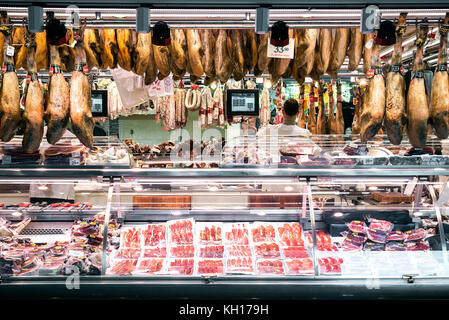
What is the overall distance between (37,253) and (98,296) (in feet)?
2.87

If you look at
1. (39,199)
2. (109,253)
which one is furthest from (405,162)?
(39,199)

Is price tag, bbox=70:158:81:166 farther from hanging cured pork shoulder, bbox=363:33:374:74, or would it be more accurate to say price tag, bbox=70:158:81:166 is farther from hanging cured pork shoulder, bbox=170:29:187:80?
hanging cured pork shoulder, bbox=363:33:374:74

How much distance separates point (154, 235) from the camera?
363 centimetres

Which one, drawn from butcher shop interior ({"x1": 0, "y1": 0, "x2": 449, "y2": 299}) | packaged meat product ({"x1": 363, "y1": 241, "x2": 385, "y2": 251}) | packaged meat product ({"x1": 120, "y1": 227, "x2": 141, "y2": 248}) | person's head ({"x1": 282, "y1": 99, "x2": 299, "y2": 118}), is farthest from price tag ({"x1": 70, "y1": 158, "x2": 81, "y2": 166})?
person's head ({"x1": 282, "y1": 99, "x2": 299, "y2": 118})

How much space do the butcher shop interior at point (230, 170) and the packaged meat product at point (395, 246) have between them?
1 cm

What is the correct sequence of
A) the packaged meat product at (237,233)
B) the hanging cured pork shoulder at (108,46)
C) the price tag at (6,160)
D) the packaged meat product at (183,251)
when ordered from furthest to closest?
the packaged meat product at (237,233) < the packaged meat product at (183,251) < the hanging cured pork shoulder at (108,46) < the price tag at (6,160)

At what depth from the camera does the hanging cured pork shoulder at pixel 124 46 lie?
129 inches

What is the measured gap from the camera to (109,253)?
3375 millimetres

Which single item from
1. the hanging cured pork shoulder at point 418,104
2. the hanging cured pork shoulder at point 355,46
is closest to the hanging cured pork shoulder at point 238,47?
the hanging cured pork shoulder at point 355,46

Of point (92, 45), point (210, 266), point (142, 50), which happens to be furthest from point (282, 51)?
point (210, 266)

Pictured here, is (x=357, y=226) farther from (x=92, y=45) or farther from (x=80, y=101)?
(x=92, y=45)

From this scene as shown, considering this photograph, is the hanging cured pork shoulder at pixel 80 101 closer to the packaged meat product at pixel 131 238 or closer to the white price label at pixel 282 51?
the packaged meat product at pixel 131 238

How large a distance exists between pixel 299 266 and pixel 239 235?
29.5 inches
